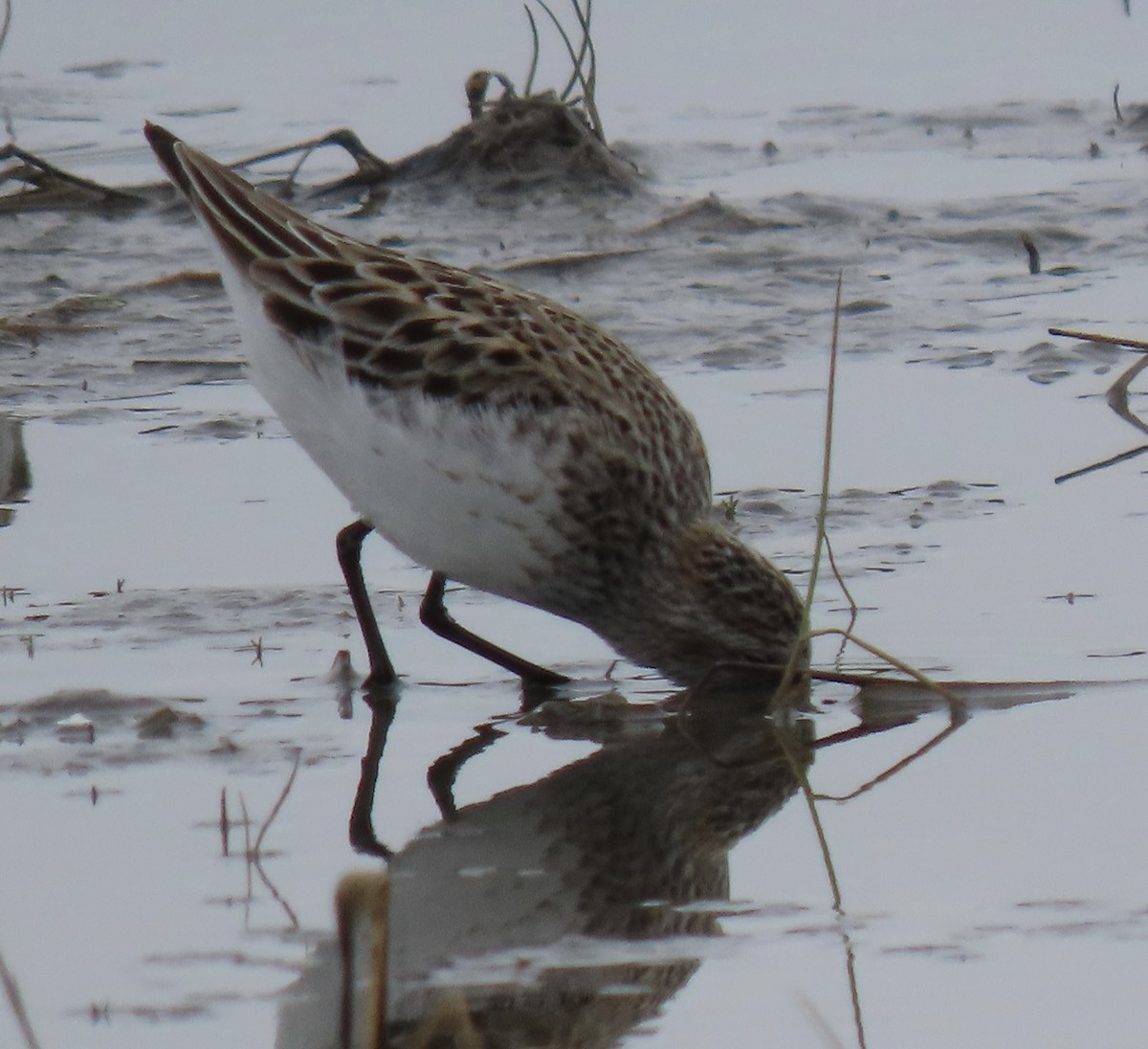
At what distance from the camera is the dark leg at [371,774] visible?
15.0ft

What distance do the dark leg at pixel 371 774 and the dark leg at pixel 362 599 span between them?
0.05 metres

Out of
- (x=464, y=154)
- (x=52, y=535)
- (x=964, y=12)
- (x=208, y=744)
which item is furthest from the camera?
A: (x=964, y=12)

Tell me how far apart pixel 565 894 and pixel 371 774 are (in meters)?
0.83

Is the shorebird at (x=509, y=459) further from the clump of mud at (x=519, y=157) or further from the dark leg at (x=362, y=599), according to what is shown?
the clump of mud at (x=519, y=157)

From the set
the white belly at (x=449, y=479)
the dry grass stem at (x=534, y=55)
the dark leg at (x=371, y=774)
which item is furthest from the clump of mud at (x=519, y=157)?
the dark leg at (x=371, y=774)

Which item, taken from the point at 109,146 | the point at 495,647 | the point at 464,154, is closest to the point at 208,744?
the point at 495,647

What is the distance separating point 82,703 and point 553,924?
5.10ft

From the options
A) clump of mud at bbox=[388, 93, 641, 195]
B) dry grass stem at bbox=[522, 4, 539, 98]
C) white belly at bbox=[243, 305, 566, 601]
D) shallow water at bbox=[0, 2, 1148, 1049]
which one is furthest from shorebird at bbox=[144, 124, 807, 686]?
clump of mud at bbox=[388, 93, 641, 195]

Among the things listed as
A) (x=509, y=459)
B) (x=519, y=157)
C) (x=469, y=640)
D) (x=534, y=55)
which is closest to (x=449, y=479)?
(x=509, y=459)

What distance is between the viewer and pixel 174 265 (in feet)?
31.3

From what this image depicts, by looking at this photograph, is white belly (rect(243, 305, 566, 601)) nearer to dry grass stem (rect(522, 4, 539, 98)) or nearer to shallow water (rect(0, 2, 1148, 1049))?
shallow water (rect(0, 2, 1148, 1049))

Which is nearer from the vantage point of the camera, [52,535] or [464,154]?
[52,535]

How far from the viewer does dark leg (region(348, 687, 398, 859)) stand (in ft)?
15.0

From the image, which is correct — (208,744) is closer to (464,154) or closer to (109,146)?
(464,154)
